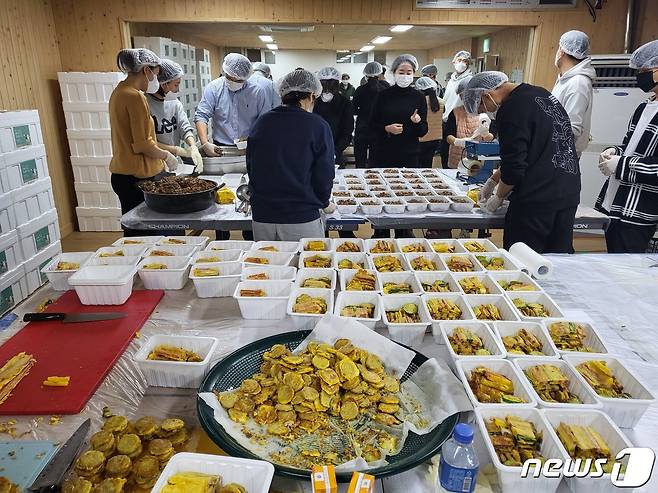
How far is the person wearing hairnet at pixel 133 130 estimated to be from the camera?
296 cm

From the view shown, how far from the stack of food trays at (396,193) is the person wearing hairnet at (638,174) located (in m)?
0.92

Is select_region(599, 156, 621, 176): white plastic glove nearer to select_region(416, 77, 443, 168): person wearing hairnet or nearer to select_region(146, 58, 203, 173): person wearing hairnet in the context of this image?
select_region(416, 77, 443, 168): person wearing hairnet

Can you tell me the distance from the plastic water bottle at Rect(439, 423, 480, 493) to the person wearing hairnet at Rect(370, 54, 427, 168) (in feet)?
12.7

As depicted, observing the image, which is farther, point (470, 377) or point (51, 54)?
point (51, 54)

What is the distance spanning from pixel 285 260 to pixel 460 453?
3.69 feet

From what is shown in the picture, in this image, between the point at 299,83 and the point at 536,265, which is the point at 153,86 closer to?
the point at 299,83

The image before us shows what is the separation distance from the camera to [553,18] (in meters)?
5.50

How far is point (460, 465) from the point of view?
3.01ft

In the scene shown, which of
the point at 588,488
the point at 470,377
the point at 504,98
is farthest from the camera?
the point at 504,98

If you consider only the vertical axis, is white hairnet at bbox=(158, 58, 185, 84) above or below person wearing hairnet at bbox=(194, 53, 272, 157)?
above

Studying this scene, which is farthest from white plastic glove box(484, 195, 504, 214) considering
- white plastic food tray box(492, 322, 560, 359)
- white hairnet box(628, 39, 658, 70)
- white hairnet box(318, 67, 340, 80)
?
white hairnet box(318, 67, 340, 80)

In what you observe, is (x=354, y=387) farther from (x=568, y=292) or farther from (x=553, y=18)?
(x=553, y=18)

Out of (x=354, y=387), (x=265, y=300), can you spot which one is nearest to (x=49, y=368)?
(x=265, y=300)

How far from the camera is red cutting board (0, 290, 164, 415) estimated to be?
1187mm
